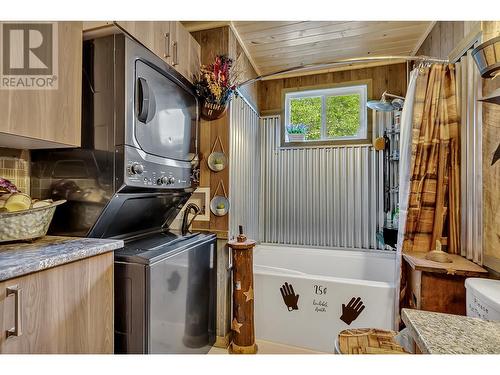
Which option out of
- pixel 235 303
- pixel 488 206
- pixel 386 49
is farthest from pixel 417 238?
pixel 386 49

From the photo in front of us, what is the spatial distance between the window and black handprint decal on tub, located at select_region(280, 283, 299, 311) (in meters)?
→ 1.74

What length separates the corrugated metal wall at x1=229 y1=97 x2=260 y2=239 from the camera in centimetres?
230

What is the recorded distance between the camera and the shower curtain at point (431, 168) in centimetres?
174

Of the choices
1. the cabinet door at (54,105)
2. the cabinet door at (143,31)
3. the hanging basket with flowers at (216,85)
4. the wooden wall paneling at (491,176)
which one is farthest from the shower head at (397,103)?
the cabinet door at (54,105)

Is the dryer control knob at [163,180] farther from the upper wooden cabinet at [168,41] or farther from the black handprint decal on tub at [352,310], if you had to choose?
the black handprint decal on tub at [352,310]

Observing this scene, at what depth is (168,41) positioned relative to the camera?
5.84ft

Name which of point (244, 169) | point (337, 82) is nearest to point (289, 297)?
point (244, 169)

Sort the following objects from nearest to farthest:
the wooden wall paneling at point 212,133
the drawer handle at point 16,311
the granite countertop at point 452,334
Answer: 1. the granite countertop at point 452,334
2. the drawer handle at point 16,311
3. the wooden wall paneling at point 212,133

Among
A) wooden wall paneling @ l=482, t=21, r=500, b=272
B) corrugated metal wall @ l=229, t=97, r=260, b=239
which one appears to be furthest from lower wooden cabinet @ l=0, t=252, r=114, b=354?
wooden wall paneling @ l=482, t=21, r=500, b=272

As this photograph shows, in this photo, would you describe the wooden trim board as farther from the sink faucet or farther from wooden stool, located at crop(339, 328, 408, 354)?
the sink faucet

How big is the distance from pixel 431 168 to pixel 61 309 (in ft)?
6.97

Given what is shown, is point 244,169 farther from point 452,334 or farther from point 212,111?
point 452,334

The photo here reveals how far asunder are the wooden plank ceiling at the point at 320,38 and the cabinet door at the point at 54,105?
1135 mm

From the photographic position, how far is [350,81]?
3059 mm
